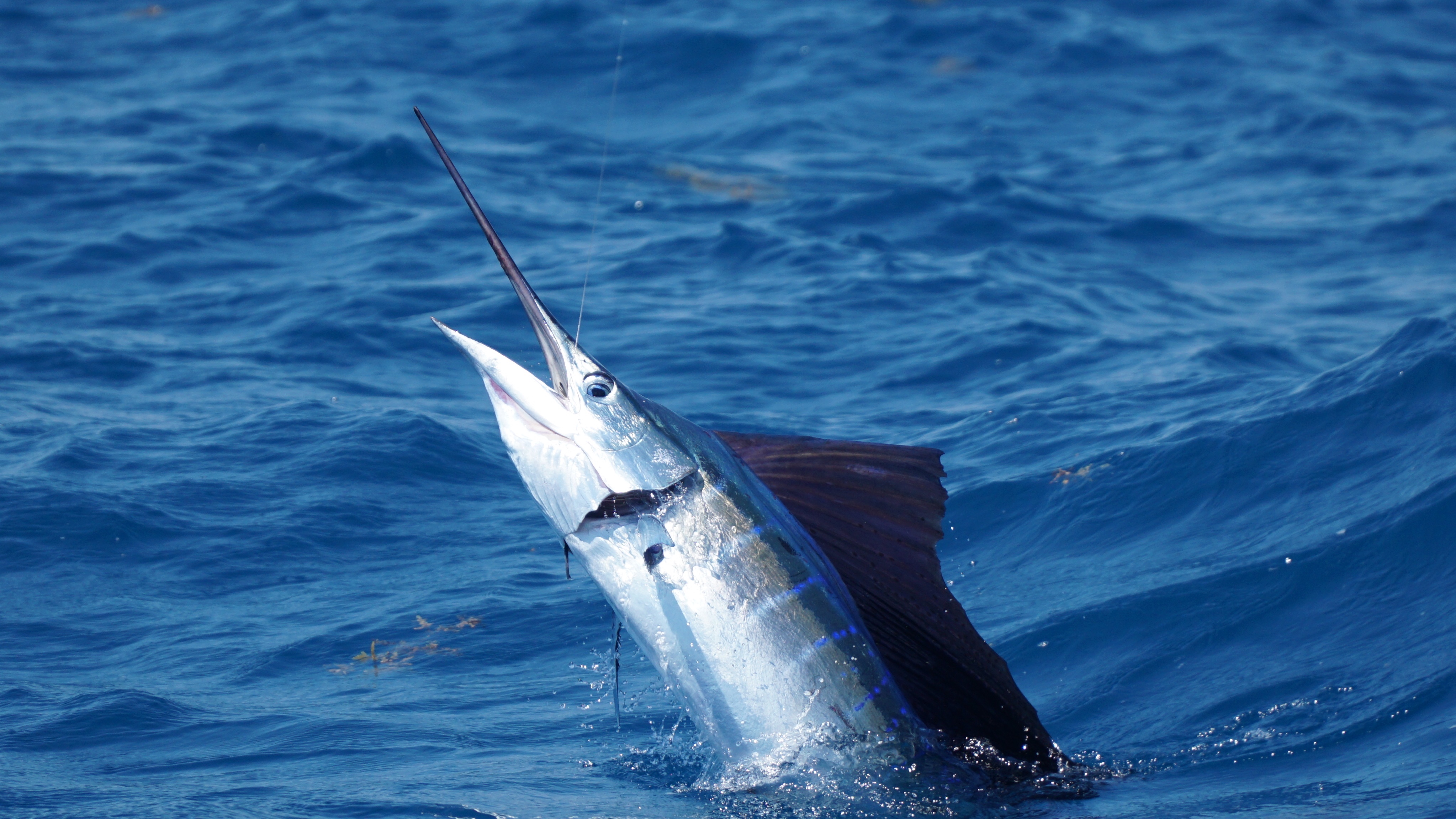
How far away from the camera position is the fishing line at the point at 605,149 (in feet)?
33.3

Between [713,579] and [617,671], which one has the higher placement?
[713,579]

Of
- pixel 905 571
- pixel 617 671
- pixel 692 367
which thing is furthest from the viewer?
pixel 692 367

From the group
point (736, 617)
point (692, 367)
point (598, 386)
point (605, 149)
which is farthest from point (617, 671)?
point (605, 149)

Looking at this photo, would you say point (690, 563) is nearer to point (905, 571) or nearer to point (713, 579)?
point (713, 579)

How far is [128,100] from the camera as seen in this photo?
45.3 ft

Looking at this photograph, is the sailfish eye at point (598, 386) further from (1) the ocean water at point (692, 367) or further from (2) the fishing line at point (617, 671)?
(1) the ocean water at point (692, 367)

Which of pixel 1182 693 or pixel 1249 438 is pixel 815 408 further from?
pixel 1182 693

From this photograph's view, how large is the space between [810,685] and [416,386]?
202 inches

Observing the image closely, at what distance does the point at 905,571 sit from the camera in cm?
378

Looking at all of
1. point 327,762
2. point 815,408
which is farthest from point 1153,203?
point 327,762

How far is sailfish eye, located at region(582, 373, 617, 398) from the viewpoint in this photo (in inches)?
136

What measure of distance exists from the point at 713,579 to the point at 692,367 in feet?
16.8

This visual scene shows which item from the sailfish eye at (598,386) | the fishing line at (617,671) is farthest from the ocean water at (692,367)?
the sailfish eye at (598,386)

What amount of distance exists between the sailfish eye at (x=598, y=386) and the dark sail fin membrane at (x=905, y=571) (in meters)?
0.40
